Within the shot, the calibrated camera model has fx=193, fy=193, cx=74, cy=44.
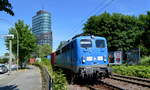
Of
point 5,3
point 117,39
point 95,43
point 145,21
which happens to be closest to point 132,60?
point 117,39

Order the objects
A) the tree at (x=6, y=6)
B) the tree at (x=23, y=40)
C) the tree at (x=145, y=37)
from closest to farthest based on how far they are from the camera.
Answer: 1. the tree at (x=6, y=6)
2. the tree at (x=23, y=40)
3. the tree at (x=145, y=37)

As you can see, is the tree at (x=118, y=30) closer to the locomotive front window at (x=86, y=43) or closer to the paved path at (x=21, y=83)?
the paved path at (x=21, y=83)

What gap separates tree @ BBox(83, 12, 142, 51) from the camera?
119 ft

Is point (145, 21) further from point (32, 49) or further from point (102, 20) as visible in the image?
point (32, 49)

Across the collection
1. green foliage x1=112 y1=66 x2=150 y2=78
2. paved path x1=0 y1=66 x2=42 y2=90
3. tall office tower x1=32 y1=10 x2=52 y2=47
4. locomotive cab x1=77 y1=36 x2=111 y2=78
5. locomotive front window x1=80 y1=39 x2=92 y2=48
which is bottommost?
paved path x1=0 y1=66 x2=42 y2=90

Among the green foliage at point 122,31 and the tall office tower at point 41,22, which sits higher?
the tall office tower at point 41,22

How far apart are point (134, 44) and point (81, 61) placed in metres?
27.1

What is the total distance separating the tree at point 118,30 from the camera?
36.2 meters

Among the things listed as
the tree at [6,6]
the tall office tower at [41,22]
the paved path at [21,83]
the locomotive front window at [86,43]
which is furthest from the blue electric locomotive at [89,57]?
the tall office tower at [41,22]

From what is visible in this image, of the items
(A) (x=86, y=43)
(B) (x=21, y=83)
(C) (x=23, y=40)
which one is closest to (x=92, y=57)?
(A) (x=86, y=43)

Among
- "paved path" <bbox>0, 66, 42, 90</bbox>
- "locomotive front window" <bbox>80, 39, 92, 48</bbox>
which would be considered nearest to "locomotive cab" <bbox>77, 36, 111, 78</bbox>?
"locomotive front window" <bbox>80, 39, 92, 48</bbox>

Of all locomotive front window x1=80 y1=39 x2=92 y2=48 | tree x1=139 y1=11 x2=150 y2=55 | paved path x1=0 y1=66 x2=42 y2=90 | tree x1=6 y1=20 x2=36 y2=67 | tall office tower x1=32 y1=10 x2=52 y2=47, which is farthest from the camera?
tall office tower x1=32 y1=10 x2=52 y2=47

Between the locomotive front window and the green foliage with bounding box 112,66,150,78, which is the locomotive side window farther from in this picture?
the green foliage with bounding box 112,66,150,78

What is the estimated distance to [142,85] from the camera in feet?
37.6
